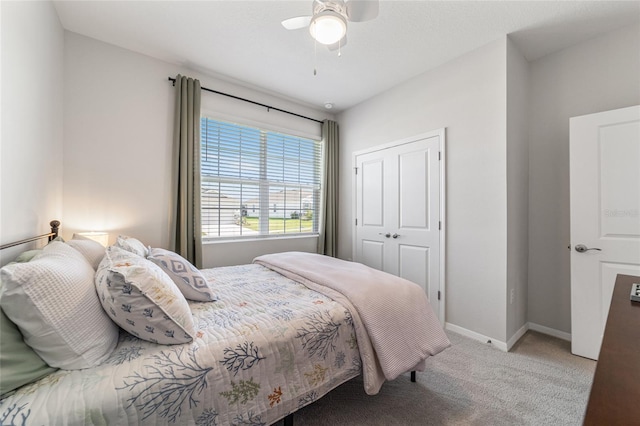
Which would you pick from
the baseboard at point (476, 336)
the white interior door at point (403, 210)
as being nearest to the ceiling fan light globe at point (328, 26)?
the white interior door at point (403, 210)

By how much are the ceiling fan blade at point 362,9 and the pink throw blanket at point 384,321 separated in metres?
1.73

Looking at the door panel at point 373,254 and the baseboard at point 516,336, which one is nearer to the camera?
the baseboard at point 516,336

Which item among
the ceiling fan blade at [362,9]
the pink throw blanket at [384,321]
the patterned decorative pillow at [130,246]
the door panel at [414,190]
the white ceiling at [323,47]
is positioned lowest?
the pink throw blanket at [384,321]

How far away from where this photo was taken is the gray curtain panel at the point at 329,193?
403 centimetres

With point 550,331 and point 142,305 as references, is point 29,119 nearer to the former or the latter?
point 142,305

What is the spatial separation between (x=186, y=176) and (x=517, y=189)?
3.33 metres

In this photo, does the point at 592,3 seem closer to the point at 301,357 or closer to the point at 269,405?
the point at 301,357

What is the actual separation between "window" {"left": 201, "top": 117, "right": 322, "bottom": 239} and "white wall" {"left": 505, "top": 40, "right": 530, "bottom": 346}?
2.45m

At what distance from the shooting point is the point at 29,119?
1.61m

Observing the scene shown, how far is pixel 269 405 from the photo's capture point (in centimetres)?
118

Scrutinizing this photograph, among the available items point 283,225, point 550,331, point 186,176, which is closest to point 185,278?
point 186,176

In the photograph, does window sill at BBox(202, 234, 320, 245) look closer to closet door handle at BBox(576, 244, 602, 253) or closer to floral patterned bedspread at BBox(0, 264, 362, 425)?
floral patterned bedspread at BBox(0, 264, 362, 425)

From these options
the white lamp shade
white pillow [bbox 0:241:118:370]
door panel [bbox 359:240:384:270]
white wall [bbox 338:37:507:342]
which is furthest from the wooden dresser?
the white lamp shade

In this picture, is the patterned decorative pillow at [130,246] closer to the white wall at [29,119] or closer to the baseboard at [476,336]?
the white wall at [29,119]
